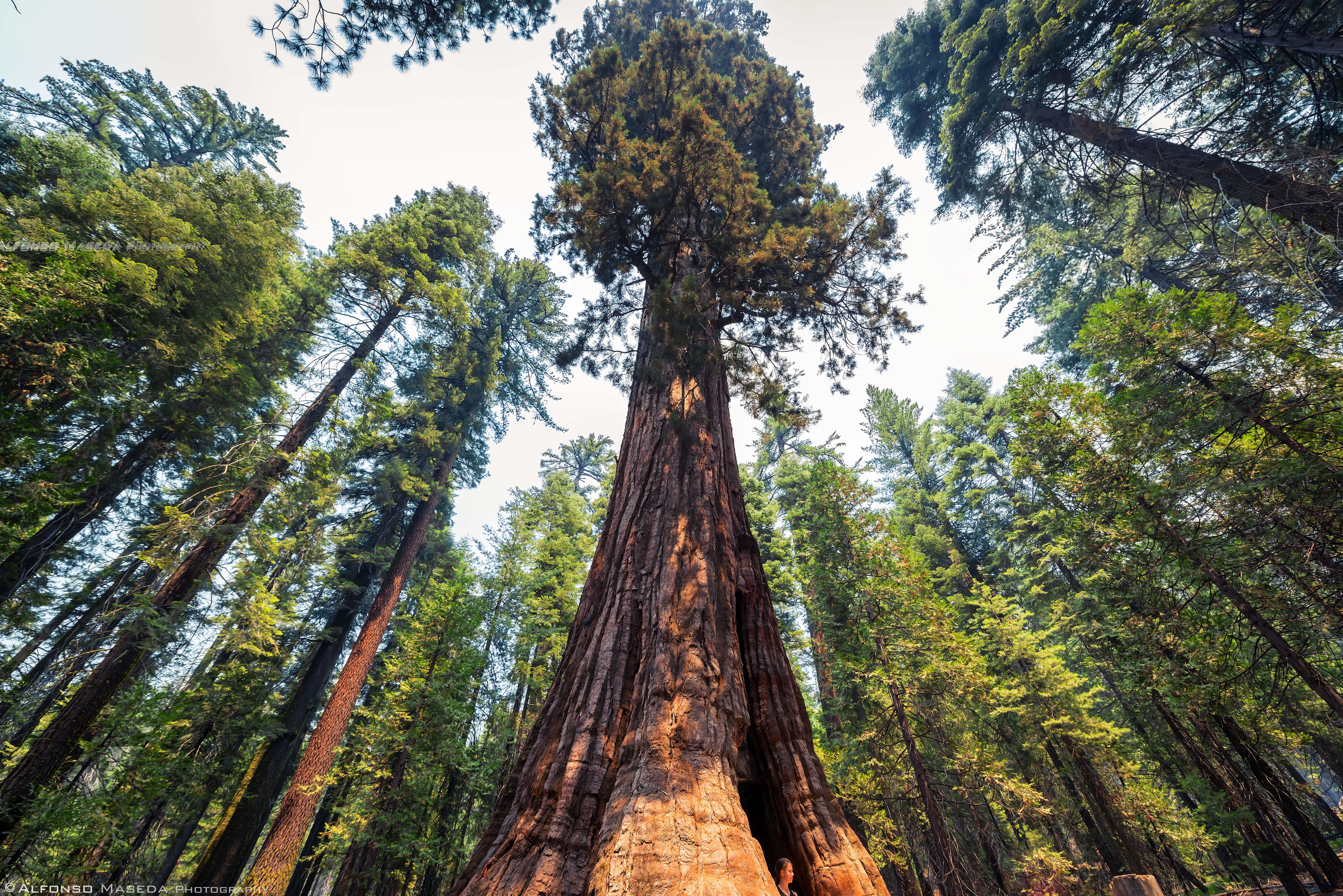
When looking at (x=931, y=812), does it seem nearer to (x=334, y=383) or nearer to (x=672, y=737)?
(x=672, y=737)

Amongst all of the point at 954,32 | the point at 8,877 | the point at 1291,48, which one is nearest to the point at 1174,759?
the point at 1291,48

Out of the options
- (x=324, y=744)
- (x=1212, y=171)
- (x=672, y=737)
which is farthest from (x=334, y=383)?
(x=1212, y=171)

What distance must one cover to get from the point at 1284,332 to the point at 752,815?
10912 millimetres

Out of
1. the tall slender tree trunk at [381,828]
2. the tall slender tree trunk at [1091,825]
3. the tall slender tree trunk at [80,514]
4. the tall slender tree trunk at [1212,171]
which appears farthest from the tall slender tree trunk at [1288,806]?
the tall slender tree trunk at [80,514]

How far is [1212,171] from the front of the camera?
6637mm

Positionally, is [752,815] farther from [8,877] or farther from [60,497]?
[60,497]

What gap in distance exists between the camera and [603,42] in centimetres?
1044

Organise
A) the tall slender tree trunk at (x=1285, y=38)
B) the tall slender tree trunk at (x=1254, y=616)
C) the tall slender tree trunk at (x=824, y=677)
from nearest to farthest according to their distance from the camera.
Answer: the tall slender tree trunk at (x=1285, y=38) → the tall slender tree trunk at (x=1254, y=616) → the tall slender tree trunk at (x=824, y=677)

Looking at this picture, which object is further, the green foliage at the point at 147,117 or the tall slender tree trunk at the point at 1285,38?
the green foliage at the point at 147,117

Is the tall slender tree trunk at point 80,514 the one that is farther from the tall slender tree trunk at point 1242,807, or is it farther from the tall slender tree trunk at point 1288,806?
the tall slender tree trunk at point 1242,807

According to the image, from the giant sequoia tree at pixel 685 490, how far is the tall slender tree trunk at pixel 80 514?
33.9ft

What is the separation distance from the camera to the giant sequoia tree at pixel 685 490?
2.21 metres

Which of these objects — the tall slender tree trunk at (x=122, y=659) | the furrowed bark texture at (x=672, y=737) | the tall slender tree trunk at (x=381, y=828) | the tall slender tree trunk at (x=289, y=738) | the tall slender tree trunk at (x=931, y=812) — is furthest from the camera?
the tall slender tree trunk at (x=289, y=738)

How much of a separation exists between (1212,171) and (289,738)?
2183 centimetres
